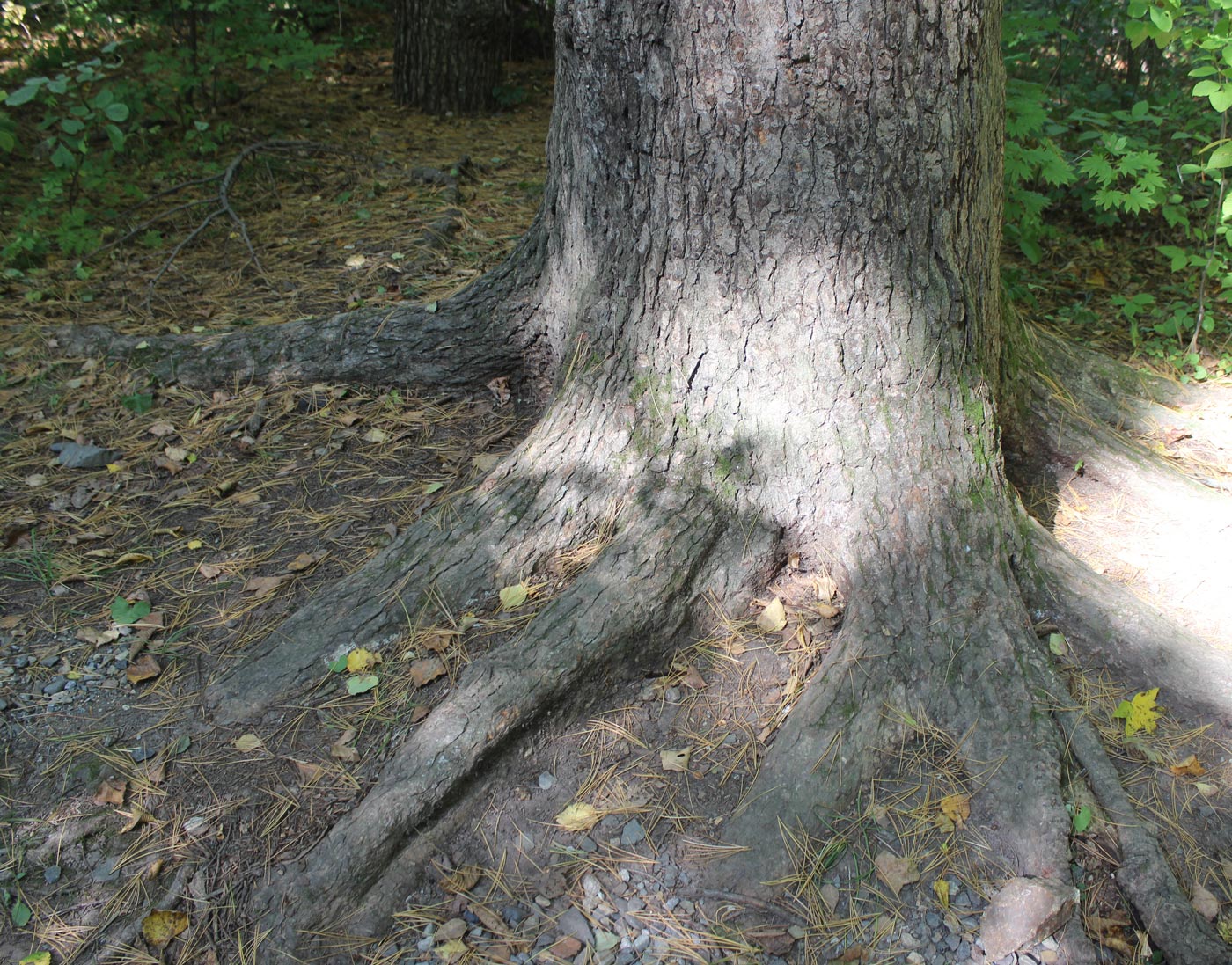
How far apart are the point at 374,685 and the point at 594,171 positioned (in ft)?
5.03

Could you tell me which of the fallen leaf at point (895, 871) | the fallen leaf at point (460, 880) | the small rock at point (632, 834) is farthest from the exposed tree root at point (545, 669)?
the fallen leaf at point (895, 871)

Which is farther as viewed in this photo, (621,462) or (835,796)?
(621,462)

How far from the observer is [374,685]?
2.32 meters

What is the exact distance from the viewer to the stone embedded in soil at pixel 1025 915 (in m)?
1.83

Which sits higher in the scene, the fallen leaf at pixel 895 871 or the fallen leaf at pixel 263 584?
the fallen leaf at pixel 263 584

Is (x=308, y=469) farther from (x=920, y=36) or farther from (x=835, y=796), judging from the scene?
(x=920, y=36)

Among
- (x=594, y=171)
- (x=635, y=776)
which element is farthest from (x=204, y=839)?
(x=594, y=171)

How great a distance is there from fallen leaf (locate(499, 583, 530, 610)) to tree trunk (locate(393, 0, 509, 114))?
477cm

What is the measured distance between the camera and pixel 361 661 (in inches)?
93.1

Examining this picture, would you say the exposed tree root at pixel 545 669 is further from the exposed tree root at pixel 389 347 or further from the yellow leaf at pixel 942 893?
the exposed tree root at pixel 389 347

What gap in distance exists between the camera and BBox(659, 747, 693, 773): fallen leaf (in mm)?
2203

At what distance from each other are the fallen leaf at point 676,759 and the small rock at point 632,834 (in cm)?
16

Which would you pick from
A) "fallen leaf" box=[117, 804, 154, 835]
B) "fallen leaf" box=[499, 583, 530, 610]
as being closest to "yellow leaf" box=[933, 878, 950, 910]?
"fallen leaf" box=[499, 583, 530, 610]

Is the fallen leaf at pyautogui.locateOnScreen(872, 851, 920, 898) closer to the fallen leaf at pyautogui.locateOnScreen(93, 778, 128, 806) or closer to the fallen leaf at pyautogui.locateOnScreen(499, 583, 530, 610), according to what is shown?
the fallen leaf at pyautogui.locateOnScreen(499, 583, 530, 610)
